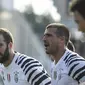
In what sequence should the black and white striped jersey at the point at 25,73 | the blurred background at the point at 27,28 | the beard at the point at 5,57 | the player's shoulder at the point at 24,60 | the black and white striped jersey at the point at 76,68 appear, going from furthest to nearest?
1. the blurred background at the point at 27,28
2. the beard at the point at 5,57
3. the player's shoulder at the point at 24,60
4. the black and white striped jersey at the point at 25,73
5. the black and white striped jersey at the point at 76,68

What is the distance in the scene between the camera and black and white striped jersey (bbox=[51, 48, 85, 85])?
19.2 feet

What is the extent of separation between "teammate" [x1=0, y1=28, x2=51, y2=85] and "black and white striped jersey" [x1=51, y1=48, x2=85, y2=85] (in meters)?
0.40

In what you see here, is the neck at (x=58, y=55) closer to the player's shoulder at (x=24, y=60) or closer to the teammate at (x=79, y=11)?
the player's shoulder at (x=24, y=60)

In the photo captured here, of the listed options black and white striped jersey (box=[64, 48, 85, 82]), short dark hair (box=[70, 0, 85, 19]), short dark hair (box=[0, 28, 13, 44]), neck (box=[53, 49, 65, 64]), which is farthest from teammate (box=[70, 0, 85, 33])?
short dark hair (box=[0, 28, 13, 44])

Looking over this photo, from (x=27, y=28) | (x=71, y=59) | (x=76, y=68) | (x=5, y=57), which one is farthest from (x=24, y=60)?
(x=27, y=28)

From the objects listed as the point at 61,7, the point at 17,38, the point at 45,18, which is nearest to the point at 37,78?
the point at 17,38

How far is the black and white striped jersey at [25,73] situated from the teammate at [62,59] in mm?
315

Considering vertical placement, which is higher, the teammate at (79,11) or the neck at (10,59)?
the teammate at (79,11)

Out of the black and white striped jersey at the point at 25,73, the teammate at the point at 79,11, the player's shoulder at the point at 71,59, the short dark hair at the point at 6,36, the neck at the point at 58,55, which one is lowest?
the black and white striped jersey at the point at 25,73

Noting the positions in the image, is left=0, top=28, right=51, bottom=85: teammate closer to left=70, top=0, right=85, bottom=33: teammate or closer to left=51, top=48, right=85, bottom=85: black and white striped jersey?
left=51, top=48, right=85, bottom=85: black and white striped jersey

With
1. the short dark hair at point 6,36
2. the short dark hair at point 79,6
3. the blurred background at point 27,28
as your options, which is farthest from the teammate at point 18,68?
the blurred background at point 27,28

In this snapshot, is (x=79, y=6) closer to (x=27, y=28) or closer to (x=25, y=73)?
(x=25, y=73)

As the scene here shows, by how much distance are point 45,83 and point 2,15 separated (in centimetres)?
3481

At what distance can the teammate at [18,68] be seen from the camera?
657 cm
